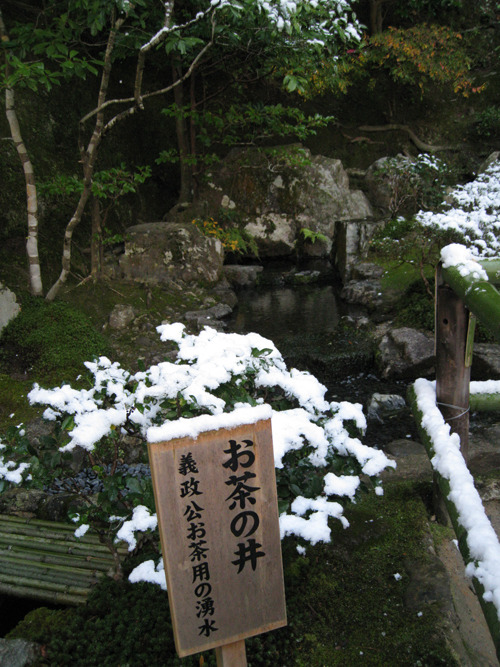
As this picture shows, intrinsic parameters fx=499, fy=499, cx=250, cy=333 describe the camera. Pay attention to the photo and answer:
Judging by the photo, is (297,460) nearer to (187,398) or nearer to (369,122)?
(187,398)

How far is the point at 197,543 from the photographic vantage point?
1.43 meters

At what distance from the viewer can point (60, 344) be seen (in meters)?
5.54

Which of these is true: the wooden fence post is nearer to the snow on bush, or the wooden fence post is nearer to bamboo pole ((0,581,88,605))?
bamboo pole ((0,581,88,605))

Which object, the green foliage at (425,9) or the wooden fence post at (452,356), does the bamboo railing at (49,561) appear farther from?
the green foliage at (425,9)

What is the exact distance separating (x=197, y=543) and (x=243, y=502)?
17 centimetres

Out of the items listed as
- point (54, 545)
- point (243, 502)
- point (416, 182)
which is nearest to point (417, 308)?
point (416, 182)

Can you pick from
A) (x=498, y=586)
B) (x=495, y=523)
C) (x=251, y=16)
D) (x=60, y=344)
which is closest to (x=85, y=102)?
(x=251, y=16)

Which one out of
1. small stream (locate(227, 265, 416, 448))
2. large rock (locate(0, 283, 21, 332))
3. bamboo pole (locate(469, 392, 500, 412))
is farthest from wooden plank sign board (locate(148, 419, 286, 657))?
large rock (locate(0, 283, 21, 332))

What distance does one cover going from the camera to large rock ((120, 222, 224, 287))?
777 cm

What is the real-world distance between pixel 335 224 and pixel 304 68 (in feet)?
13.2

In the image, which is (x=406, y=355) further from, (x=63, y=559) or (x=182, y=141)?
(x=182, y=141)

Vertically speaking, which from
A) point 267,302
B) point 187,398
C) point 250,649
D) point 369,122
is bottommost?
point 267,302

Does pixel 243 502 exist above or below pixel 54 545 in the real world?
above

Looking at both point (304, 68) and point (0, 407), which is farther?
point (304, 68)
